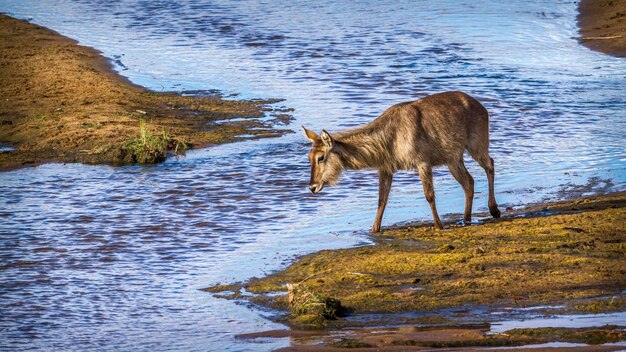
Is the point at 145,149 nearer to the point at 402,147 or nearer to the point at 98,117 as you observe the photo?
the point at 98,117

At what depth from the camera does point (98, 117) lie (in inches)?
616

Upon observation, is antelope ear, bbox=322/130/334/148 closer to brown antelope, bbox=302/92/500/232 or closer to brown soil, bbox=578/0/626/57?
brown antelope, bbox=302/92/500/232

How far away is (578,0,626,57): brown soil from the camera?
21547 mm

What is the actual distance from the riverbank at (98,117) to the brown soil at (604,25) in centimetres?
792

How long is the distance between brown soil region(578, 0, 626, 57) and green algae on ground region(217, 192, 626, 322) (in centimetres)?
1198

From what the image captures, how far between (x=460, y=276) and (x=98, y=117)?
852 centimetres

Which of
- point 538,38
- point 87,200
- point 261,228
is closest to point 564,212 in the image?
point 261,228

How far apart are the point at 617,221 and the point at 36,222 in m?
5.71

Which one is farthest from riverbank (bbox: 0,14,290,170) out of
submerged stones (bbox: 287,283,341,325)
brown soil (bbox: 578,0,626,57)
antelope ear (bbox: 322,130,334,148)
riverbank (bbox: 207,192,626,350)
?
brown soil (bbox: 578,0,626,57)

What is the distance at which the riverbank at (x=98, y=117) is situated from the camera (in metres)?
14.1

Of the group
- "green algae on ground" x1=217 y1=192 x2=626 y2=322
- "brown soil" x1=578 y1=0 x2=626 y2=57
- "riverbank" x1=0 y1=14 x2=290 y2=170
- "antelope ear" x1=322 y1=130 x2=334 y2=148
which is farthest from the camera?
"brown soil" x1=578 y1=0 x2=626 y2=57

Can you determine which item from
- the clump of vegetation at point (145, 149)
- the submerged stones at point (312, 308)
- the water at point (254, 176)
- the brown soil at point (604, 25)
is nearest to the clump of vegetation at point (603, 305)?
the submerged stones at point (312, 308)

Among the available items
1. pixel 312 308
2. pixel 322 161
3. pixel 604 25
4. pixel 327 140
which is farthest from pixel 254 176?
pixel 604 25

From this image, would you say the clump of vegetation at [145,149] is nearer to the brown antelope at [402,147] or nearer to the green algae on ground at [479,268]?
the brown antelope at [402,147]
